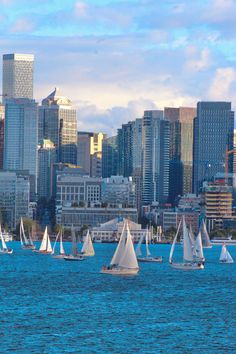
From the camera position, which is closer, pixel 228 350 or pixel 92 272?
pixel 228 350

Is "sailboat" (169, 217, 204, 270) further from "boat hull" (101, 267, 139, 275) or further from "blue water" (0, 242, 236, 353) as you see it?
"boat hull" (101, 267, 139, 275)

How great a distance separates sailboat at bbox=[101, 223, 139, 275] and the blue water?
4.31 ft

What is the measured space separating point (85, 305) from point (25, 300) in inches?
197

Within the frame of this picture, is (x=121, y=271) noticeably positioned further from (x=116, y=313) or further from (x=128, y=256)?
(x=116, y=313)

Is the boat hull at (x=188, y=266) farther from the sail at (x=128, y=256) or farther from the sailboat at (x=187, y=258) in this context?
the sail at (x=128, y=256)

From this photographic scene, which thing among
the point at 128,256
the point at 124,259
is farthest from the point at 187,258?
the point at 128,256

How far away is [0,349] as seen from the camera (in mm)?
60750

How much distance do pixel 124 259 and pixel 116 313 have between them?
1462 inches

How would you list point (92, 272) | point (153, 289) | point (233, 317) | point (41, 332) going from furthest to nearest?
point (92, 272), point (153, 289), point (233, 317), point (41, 332)

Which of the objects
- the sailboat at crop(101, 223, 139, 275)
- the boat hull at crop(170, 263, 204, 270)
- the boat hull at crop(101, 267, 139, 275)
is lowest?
the boat hull at crop(170, 263, 204, 270)

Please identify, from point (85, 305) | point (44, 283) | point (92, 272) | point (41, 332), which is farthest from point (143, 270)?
point (41, 332)

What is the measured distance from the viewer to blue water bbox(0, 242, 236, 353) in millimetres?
63125

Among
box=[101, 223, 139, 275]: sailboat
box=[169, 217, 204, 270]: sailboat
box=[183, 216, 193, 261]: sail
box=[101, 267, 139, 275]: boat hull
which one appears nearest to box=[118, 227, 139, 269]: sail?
box=[101, 223, 139, 275]: sailboat

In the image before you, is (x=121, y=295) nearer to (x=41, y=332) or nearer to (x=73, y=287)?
(x=73, y=287)
